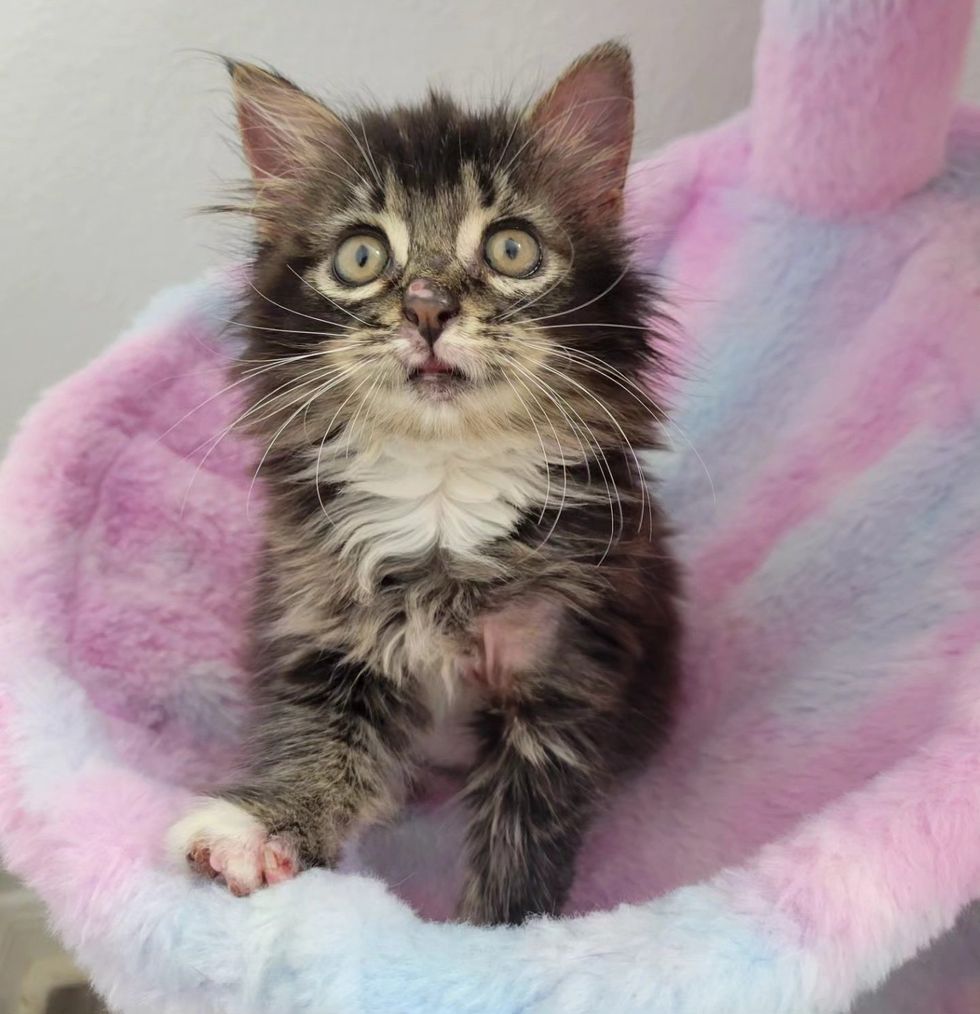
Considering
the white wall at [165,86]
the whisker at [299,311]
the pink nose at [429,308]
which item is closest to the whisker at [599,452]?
the pink nose at [429,308]

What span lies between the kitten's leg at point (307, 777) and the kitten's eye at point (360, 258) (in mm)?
443

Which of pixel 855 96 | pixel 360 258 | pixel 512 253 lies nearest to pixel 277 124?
pixel 360 258

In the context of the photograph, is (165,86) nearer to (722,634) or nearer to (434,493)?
(434,493)

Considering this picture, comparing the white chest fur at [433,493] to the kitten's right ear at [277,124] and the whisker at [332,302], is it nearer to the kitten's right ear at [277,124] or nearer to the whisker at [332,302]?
the whisker at [332,302]

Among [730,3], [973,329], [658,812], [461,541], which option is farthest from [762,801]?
[730,3]

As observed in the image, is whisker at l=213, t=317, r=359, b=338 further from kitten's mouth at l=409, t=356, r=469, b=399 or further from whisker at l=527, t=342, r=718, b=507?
whisker at l=527, t=342, r=718, b=507

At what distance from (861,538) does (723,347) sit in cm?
46

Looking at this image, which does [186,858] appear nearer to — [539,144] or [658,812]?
[658,812]

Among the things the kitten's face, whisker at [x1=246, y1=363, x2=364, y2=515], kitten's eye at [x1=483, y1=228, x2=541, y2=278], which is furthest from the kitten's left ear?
whisker at [x1=246, y1=363, x2=364, y2=515]

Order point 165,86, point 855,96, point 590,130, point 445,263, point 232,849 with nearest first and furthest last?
point 232,849 < point 445,263 < point 590,130 < point 855,96 < point 165,86

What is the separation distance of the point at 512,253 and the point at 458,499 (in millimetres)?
285

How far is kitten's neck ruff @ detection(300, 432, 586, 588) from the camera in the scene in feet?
3.68

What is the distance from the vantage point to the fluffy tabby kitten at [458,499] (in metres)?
1.09

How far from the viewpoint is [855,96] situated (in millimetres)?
1492
